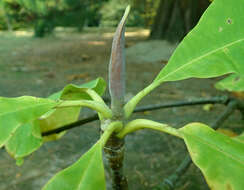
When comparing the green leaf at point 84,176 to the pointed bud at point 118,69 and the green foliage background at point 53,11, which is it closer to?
the pointed bud at point 118,69

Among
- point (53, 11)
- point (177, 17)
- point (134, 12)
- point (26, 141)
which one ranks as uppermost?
point (26, 141)

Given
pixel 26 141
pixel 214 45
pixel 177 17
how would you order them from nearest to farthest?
pixel 214 45
pixel 26 141
pixel 177 17

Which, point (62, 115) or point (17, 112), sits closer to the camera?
point (17, 112)

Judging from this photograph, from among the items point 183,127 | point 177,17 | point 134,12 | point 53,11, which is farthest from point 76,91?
point 134,12

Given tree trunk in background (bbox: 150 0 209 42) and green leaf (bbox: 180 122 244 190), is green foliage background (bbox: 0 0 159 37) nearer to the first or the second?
tree trunk in background (bbox: 150 0 209 42)

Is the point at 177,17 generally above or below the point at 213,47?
below

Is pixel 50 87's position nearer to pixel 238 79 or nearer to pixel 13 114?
pixel 238 79

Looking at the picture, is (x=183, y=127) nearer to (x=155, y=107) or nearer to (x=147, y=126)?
(x=147, y=126)

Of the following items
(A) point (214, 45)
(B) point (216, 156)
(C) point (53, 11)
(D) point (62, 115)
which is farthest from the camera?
(C) point (53, 11)
